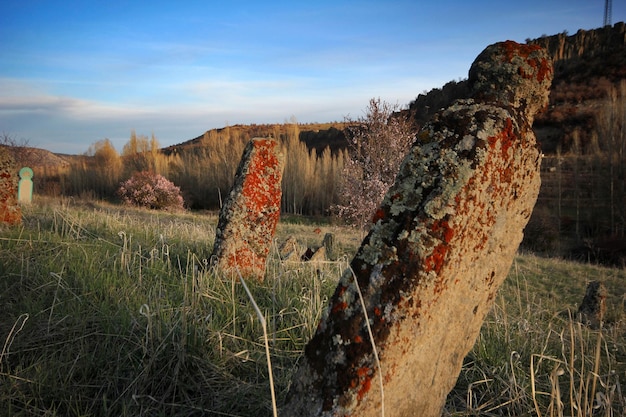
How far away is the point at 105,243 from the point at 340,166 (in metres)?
19.2

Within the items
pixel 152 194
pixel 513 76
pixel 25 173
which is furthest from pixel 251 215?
pixel 152 194

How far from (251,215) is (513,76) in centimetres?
309

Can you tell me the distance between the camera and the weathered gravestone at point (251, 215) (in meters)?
4.31

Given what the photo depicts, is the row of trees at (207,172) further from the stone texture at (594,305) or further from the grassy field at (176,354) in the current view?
the grassy field at (176,354)

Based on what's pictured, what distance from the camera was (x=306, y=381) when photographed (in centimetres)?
134

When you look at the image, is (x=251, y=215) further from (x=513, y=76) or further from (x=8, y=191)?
(x=8, y=191)

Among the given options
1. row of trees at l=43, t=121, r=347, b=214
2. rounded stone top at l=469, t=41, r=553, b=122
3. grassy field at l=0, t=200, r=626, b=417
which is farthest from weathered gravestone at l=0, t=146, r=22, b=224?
row of trees at l=43, t=121, r=347, b=214

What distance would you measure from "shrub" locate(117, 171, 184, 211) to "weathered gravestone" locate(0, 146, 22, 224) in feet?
49.8

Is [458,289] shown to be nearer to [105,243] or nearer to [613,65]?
[105,243]

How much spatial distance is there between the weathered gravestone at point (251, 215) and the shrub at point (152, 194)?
18.0 metres

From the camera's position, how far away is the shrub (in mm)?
22016

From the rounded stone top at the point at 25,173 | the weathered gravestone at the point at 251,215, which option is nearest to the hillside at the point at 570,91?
the rounded stone top at the point at 25,173

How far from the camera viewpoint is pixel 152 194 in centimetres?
2214

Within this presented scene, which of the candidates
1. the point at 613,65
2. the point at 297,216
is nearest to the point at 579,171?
the point at 297,216
